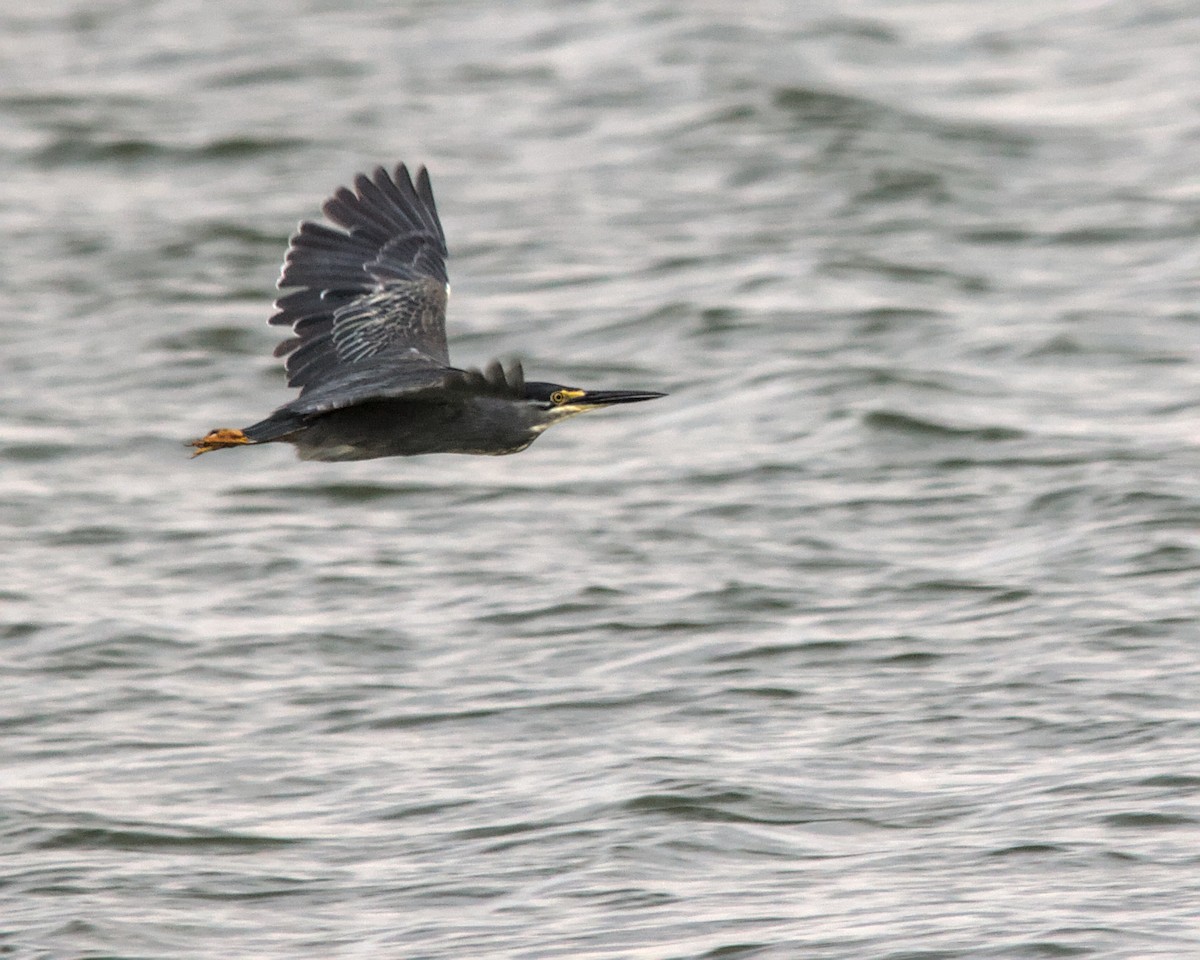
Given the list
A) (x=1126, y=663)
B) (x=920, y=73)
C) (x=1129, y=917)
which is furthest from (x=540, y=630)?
(x=920, y=73)

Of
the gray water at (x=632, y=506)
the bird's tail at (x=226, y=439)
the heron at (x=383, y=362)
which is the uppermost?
the heron at (x=383, y=362)

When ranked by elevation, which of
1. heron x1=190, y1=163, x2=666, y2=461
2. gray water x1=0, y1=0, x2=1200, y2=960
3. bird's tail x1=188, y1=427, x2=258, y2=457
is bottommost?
gray water x1=0, y1=0, x2=1200, y2=960

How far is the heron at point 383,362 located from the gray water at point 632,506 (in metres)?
1.51

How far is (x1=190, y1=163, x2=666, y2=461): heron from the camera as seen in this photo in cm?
694

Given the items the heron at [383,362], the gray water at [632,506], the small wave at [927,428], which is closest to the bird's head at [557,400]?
the heron at [383,362]

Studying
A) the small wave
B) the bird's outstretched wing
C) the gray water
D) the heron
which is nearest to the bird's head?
the heron

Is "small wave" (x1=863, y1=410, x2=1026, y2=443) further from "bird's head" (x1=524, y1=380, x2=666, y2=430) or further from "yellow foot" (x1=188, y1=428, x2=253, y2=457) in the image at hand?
"yellow foot" (x1=188, y1=428, x2=253, y2=457)

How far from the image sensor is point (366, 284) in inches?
324

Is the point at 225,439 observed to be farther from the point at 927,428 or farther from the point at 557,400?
the point at 927,428

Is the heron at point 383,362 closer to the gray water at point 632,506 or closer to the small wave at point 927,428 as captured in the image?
the gray water at point 632,506

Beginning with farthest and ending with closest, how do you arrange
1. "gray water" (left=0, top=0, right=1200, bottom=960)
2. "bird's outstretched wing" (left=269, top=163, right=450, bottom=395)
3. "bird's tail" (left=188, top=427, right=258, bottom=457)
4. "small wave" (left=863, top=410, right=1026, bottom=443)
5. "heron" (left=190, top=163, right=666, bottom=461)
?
1. "small wave" (left=863, top=410, right=1026, bottom=443)
2. "bird's outstretched wing" (left=269, top=163, right=450, bottom=395)
3. "gray water" (left=0, top=0, right=1200, bottom=960)
4. "bird's tail" (left=188, top=427, right=258, bottom=457)
5. "heron" (left=190, top=163, right=666, bottom=461)

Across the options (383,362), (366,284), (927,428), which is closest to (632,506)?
(927,428)

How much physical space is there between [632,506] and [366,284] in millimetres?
3243

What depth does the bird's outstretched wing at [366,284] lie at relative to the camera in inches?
313
